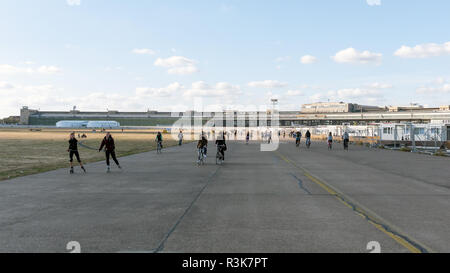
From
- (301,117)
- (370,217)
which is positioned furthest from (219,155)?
(301,117)

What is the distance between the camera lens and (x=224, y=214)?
8148 millimetres

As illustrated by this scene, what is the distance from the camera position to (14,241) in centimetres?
604

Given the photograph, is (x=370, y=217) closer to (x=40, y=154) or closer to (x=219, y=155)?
(x=219, y=155)

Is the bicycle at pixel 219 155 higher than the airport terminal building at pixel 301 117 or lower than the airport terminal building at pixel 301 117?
lower

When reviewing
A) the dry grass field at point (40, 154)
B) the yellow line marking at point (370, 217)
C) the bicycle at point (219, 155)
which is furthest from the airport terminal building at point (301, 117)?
the yellow line marking at point (370, 217)

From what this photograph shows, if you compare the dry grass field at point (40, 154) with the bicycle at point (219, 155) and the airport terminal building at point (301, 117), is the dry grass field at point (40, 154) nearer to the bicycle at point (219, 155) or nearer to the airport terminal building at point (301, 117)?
the bicycle at point (219, 155)

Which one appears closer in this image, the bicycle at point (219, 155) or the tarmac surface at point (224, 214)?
the tarmac surface at point (224, 214)

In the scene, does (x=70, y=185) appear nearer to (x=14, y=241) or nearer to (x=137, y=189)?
(x=137, y=189)


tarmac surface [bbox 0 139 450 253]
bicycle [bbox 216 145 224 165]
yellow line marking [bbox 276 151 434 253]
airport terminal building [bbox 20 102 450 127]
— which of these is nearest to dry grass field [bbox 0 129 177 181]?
tarmac surface [bbox 0 139 450 253]

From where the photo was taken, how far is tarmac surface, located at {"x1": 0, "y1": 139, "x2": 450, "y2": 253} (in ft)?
19.5

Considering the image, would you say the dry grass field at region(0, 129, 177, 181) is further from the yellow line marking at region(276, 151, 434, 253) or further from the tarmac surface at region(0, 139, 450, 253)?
the yellow line marking at region(276, 151, 434, 253)

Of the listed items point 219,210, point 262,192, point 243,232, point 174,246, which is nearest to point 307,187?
point 262,192

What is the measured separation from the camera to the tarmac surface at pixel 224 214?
19.5ft
